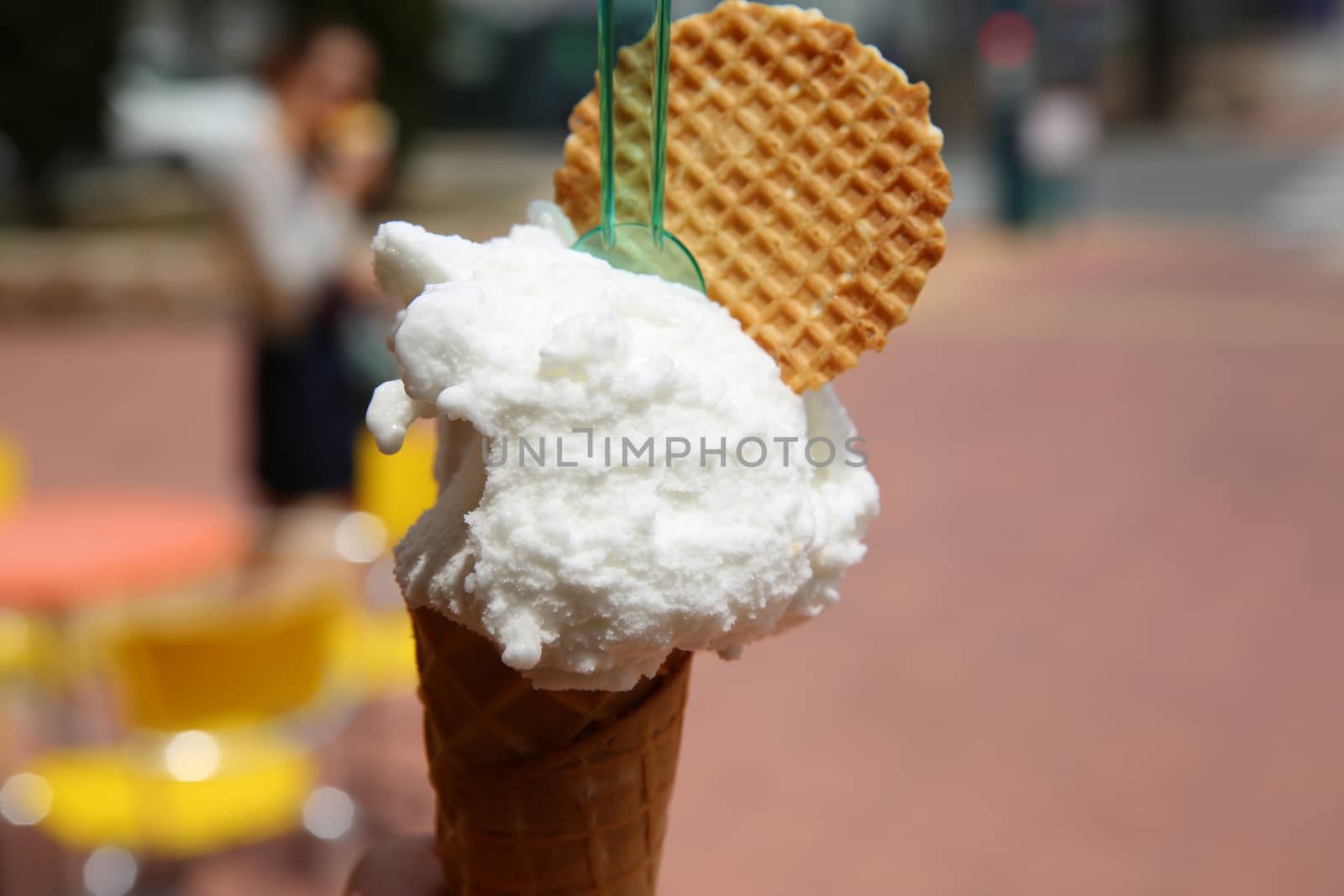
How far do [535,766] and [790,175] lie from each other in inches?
27.1

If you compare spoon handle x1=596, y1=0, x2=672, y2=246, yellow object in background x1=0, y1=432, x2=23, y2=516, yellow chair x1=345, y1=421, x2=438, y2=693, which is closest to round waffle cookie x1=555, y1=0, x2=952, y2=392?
spoon handle x1=596, y1=0, x2=672, y2=246

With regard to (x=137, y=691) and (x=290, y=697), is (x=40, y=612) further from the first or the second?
(x=290, y=697)

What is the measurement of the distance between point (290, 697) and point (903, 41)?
67.7ft

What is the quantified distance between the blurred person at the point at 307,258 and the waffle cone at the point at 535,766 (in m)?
2.38

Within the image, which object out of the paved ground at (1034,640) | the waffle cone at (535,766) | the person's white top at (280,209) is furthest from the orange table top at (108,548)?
the waffle cone at (535,766)

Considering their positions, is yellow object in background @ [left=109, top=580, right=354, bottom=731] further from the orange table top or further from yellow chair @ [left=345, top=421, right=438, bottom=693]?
yellow chair @ [left=345, top=421, right=438, bottom=693]

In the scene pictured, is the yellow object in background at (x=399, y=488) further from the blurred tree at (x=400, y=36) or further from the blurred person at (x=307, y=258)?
the blurred tree at (x=400, y=36)

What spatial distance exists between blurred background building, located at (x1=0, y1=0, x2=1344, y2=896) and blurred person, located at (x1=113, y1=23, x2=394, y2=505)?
38 millimetres

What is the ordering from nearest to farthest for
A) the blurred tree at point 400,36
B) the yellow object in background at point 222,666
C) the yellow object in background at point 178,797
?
the yellow object in background at point 222,666 → the yellow object in background at point 178,797 → the blurred tree at point 400,36

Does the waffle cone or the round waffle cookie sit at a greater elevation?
the round waffle cookie

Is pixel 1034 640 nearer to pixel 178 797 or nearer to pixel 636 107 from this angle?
pixel 178 797

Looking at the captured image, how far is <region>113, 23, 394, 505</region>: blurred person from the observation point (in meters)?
3.54

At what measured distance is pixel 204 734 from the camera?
8.69 feet

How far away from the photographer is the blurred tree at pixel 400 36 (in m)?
11.3
